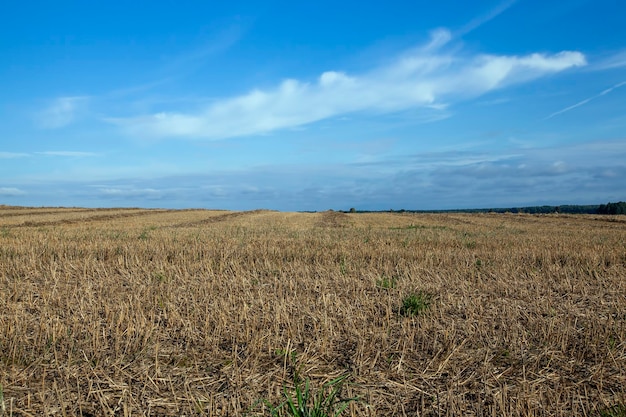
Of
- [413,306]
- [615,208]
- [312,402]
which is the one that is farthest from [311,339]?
[615,208]

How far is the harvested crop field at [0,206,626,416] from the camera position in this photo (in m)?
4.18

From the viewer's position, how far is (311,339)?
5.64 m

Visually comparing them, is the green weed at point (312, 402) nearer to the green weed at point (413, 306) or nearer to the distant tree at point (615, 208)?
the green weed at point (413, 306)

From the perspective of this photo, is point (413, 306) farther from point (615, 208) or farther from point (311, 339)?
point (615, 208)

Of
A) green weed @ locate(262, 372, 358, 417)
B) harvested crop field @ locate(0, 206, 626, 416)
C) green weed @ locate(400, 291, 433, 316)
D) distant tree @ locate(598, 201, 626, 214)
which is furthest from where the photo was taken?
distant tree @ locate(598, 201, 626, 214)

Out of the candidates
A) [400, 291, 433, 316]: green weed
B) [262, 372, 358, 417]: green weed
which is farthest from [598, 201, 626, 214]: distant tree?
[262, 372, 358, 417]: green weed

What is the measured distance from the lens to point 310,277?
967 centimetres

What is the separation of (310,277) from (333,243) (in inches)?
226

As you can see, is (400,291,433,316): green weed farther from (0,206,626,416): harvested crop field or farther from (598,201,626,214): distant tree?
(598,201,626,214): distant tree

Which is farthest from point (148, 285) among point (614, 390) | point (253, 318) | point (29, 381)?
point (614, 390)

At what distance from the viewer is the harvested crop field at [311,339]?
13.7ft

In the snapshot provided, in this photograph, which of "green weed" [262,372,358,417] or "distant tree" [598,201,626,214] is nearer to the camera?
"green weed" [262,372,358,417]

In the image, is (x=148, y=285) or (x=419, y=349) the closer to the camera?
(x=419, y=349)

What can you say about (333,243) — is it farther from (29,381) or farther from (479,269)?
(29,381)
